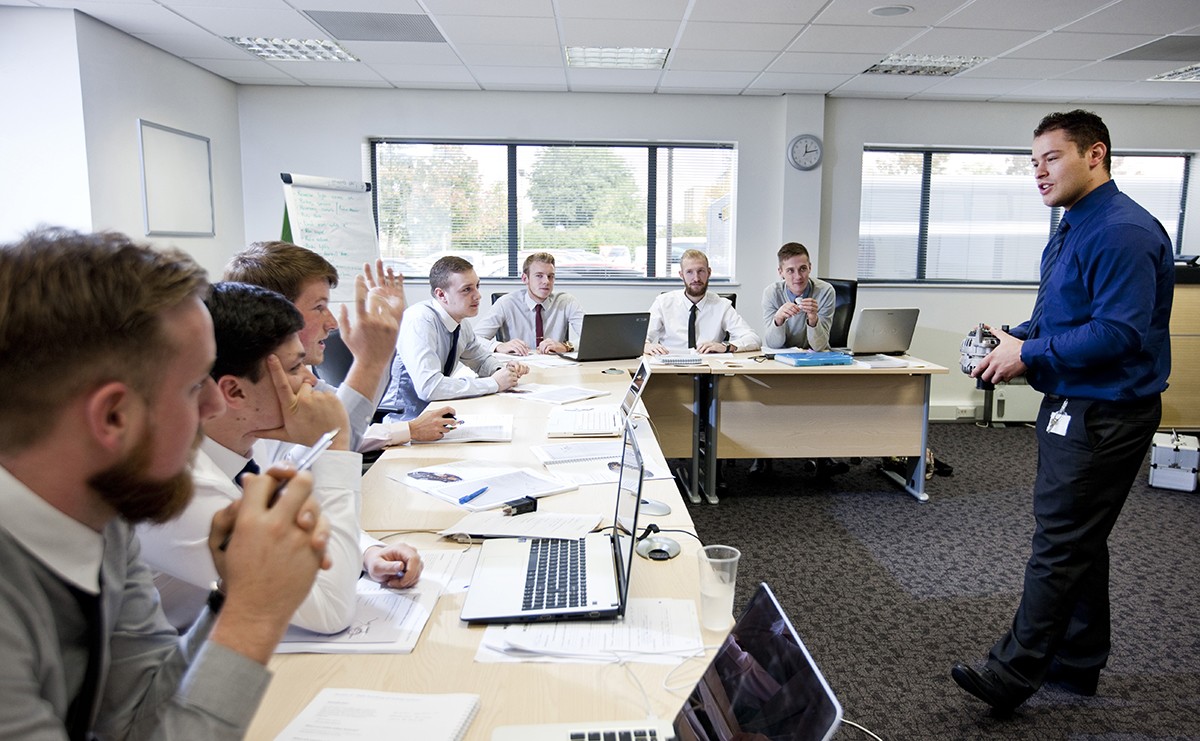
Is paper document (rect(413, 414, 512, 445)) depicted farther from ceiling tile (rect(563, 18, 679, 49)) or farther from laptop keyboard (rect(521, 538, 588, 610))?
ceiling tile (rect(563, 18, 679, 49))

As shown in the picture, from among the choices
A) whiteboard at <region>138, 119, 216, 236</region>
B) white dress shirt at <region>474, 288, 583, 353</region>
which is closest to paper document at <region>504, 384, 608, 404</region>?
white dress shirt at <region>474, 288, 583, 353</region>

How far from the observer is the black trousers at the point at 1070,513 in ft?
6.03

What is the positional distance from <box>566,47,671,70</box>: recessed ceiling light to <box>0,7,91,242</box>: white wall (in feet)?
8.79

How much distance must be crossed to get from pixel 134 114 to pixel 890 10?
4184mm

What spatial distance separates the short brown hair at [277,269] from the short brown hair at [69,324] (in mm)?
1189

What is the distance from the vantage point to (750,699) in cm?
86

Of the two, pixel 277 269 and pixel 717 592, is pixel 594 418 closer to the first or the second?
pixel 277 269

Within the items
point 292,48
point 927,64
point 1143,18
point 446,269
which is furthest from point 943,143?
point 292,48

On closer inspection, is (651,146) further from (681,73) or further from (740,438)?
(740,438)

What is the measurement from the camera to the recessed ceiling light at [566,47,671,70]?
4504 mm

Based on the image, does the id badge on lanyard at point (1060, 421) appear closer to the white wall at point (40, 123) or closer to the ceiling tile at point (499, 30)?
the ceiling tile at point (499, 30)

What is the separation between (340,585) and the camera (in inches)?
44.1

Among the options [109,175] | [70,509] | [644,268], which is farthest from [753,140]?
[70,509]

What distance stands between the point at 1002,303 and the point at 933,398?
97cm
